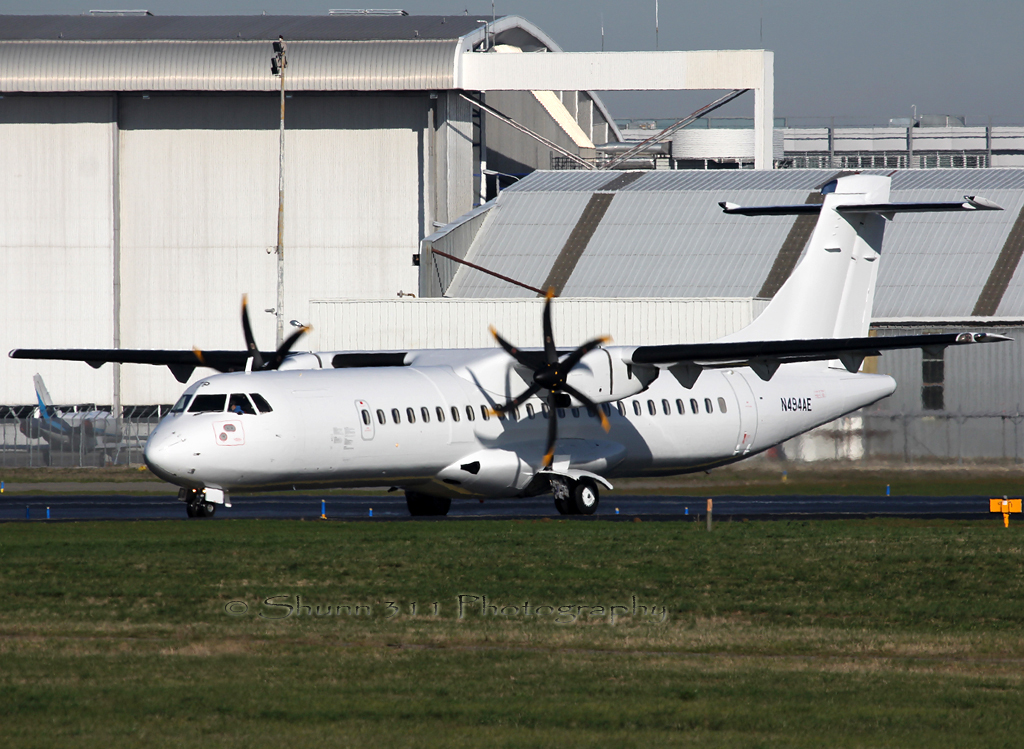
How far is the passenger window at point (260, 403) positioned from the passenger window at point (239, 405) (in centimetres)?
12

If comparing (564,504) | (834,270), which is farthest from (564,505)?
(834,270)

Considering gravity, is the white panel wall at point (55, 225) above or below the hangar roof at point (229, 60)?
below

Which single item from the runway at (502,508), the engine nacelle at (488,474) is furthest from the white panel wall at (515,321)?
the engine nacelle at (488,474)

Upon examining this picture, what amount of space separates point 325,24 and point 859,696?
2235 inches

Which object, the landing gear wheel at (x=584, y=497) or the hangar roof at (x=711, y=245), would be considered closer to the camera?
the landing gear wheel at (x=584, y=497)

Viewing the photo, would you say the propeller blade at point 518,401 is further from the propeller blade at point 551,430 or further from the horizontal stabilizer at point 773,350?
the horizontal stabilizer at point 773,350

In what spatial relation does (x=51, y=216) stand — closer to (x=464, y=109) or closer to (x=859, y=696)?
(x=464, y=109)

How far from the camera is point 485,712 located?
10414mm

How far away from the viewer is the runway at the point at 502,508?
28.5 metres

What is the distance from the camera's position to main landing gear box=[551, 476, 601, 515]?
28703mm

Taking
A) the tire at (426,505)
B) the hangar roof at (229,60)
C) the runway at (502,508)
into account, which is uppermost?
the hangar roof at (229,60)

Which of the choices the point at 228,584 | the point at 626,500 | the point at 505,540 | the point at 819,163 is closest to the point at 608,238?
the point at 626,500

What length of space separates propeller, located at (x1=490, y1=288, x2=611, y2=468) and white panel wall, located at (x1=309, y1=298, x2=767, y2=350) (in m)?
17.3

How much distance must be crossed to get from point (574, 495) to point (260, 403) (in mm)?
7331
